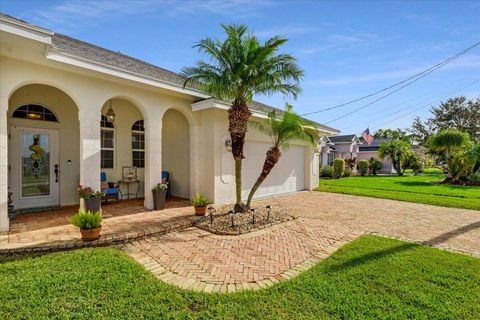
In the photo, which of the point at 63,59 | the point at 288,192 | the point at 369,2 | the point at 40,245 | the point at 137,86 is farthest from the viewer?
the point at 288,192

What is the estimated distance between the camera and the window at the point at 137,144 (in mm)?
11148

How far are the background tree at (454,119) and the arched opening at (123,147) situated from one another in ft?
185

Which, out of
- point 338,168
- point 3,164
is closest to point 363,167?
point 338,168

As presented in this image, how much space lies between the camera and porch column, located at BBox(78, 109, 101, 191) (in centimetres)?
734

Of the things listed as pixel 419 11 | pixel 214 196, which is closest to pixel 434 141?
pixel 419 11

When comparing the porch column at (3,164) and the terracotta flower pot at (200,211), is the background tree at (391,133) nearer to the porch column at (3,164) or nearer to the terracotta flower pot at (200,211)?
the terracotta flower pot at (200,211)

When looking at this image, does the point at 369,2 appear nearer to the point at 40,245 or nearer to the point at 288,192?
the point at 288,192

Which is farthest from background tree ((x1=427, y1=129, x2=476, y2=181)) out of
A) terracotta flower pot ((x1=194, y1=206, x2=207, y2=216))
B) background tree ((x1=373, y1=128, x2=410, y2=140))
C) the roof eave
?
background tree ((x1=373, y1=128, x2=410, y2=140))

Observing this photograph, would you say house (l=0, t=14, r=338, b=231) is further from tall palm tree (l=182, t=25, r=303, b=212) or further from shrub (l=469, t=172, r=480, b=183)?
shrub (l=469, t=172, r=480, b=183)

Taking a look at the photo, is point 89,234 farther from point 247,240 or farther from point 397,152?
point 397,152

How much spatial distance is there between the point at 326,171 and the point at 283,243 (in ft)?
67.6

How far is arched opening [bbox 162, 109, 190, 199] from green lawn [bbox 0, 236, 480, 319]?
6.71 meters

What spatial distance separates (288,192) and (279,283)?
1044 centimetres

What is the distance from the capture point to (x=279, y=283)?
409 centimetres
